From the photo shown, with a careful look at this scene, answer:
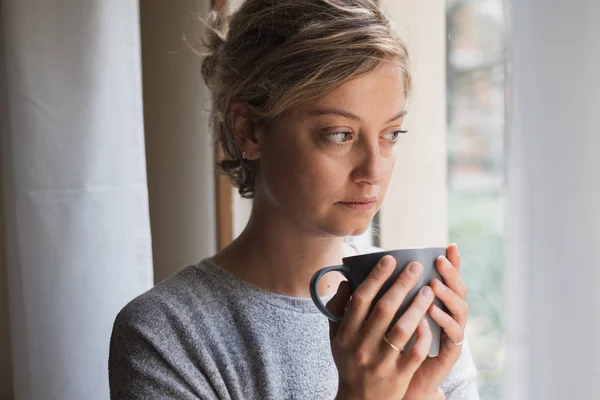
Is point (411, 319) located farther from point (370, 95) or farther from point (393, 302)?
point (370, 95)

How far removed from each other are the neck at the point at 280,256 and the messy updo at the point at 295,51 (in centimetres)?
8

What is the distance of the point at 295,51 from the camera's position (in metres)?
0.96

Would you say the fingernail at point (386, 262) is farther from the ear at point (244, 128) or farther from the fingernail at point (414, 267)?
the ear at point (244, 128)

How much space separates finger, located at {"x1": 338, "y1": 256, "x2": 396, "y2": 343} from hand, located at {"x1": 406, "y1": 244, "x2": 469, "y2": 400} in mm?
59

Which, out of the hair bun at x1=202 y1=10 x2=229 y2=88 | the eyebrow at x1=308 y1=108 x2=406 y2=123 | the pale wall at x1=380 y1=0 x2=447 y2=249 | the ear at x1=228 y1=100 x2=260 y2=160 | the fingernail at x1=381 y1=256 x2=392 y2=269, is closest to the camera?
the fingernail at x1=381 y1=256 x2=392 y2=269

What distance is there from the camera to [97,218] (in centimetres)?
→ 122

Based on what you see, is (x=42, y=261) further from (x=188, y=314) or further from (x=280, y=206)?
(x=280, y=206)

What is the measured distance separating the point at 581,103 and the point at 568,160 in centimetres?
6

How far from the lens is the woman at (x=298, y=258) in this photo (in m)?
0.84

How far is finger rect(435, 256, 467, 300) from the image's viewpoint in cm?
81

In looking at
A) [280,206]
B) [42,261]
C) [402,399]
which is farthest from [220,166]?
[402,399]

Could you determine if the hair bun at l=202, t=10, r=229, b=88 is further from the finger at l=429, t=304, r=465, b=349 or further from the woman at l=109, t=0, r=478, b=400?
the finger at l=429, t=304, r=465, b=349

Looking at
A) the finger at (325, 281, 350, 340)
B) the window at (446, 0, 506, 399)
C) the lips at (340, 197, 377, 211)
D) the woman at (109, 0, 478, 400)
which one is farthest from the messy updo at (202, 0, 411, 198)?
the window at (446, 0, 506, 399)

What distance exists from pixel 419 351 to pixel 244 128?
0.39 metres
